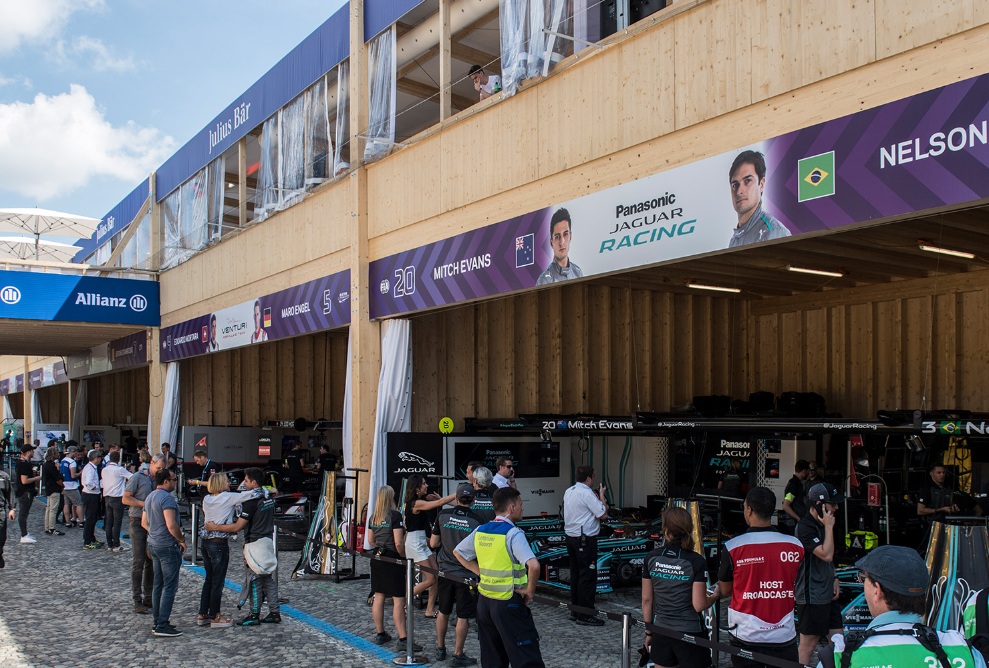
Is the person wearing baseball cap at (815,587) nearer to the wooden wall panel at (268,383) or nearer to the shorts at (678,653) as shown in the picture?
the shorts at (678,653)

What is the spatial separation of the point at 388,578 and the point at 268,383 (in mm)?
15493

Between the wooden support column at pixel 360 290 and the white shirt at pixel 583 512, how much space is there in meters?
4.18

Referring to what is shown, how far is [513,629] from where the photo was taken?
5.33 meters

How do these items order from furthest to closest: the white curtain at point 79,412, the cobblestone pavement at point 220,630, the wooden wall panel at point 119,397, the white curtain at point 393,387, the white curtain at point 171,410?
1. the wooden wall panel at point 119,397
2. the white curtain at point 79,412
3. the white curtain at point 171,410
4. the white curtain at point 393,387
5. the cobblestone pavement at point 220,630

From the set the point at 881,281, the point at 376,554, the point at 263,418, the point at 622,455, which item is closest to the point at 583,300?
the point at 622,455

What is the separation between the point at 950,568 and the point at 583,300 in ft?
29.7

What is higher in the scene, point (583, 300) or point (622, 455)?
point (583, 300)

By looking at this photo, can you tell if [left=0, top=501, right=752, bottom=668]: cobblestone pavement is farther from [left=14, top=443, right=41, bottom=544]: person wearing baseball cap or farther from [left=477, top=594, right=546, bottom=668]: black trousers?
[left=14, top=443, right=41, bottom=544]: person wearing baseball cap

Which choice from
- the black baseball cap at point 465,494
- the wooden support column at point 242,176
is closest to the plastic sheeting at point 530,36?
the black baseball cap at point 465,494

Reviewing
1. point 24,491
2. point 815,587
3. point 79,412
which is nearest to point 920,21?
point 815,587

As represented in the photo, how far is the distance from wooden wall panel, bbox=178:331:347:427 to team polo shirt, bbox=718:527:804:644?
16.3 metres

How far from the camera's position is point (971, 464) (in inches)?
434

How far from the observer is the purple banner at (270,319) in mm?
12695

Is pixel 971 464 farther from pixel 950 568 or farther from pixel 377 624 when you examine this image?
pixel 377 624
